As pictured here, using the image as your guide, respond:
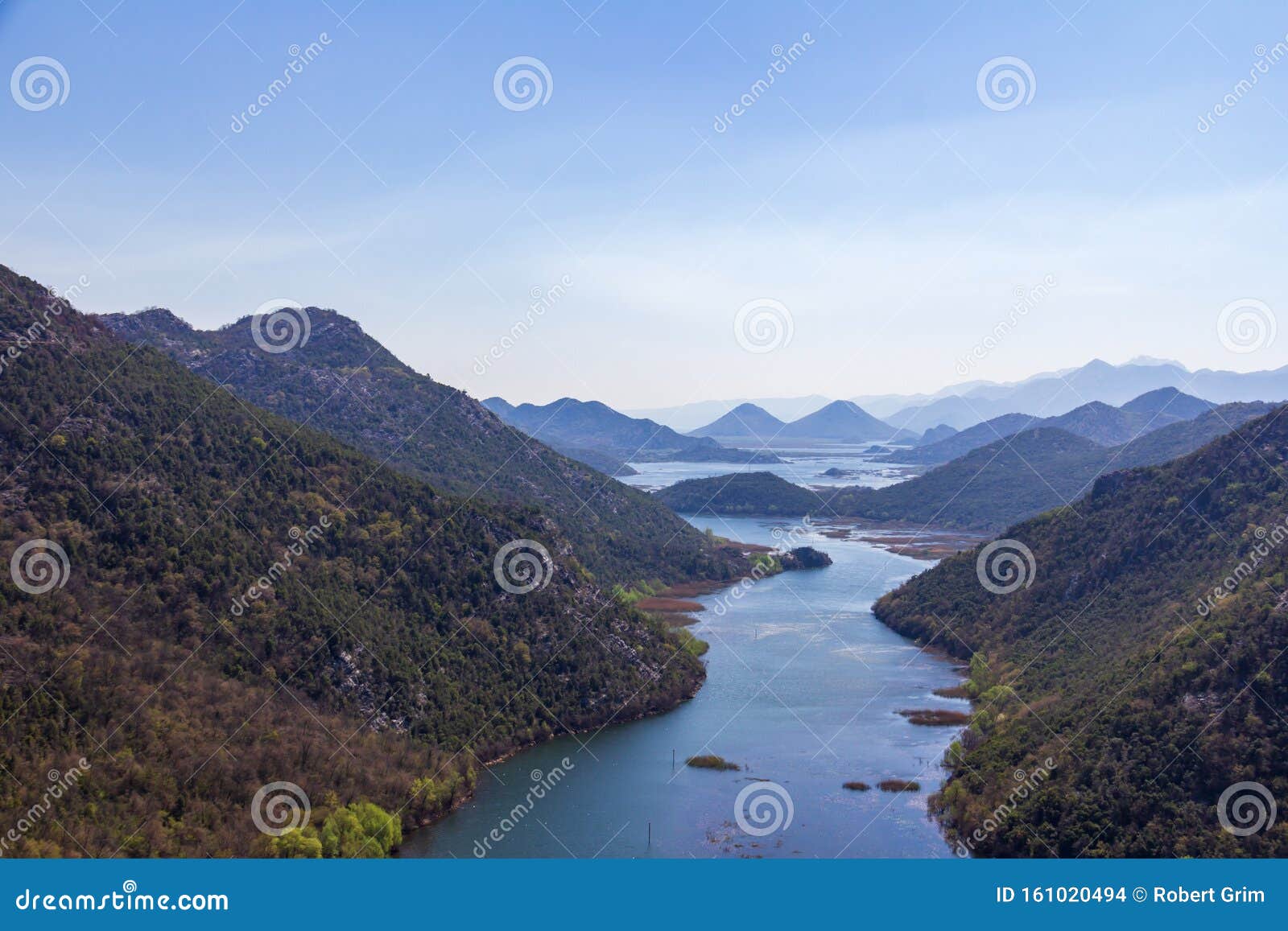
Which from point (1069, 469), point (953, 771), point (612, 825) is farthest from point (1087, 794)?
point (1069, 469)

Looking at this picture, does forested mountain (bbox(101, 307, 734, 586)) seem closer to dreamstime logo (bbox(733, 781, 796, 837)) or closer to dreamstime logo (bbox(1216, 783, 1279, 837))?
dreamstime logo (bbox(733, 781, 796, 837))

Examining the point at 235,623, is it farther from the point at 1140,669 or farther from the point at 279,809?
the point at 1140,669

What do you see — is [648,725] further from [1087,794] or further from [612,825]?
[1087,794]

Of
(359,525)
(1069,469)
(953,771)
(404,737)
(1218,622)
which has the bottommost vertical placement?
(404,737)
